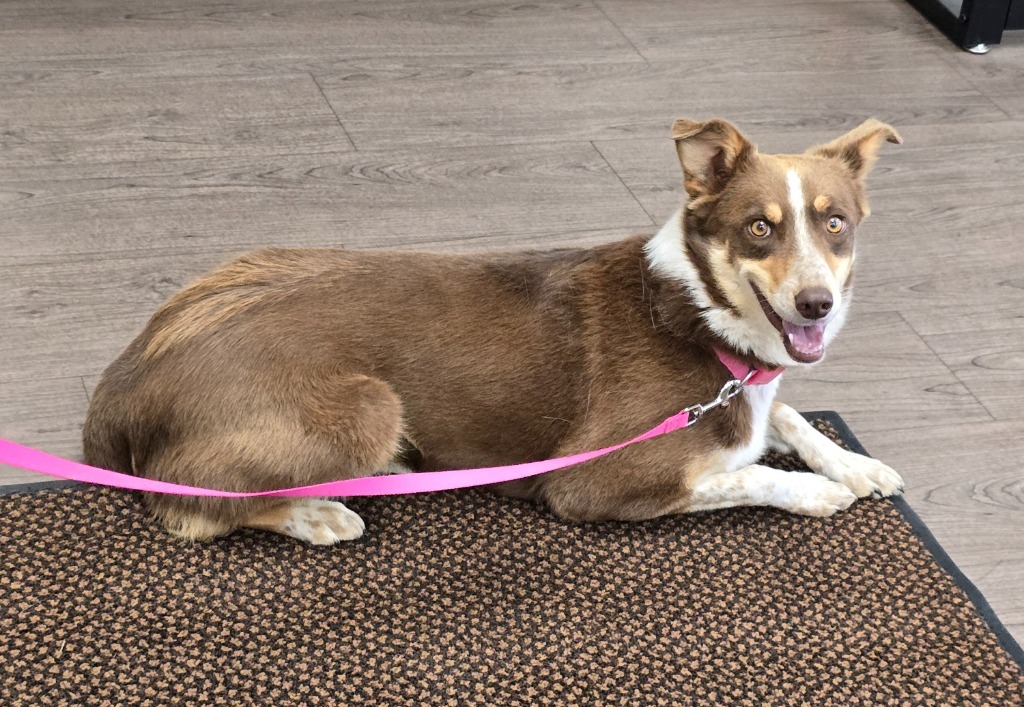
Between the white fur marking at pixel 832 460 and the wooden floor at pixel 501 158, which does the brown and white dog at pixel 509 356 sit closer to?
the white fur marking at pixel 832 460

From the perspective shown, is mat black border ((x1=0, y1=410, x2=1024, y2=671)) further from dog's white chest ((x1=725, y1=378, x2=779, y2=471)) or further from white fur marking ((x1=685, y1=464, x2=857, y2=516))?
dog's white chest ((x1=725, y1=378, x2=779, y2=471))

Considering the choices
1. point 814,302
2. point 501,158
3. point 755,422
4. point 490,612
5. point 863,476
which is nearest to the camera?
point 814,302

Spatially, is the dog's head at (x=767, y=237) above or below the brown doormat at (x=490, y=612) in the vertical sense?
above

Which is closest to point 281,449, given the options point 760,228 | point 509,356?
point 509,356

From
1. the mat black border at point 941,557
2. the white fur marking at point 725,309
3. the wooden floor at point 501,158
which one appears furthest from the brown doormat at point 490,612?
the white fur marking at point 725,309

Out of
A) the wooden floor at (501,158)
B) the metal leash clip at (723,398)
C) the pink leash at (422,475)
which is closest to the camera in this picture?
the pink leash at (422,475)

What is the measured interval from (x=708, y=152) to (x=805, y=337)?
0.36m

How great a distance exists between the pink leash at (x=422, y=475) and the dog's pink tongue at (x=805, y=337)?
13cm

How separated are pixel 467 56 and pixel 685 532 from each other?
7.40ft

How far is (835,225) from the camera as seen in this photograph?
2.11 meters

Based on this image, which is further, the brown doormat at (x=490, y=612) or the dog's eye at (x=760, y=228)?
the dog's eye at (x=760, y=228)

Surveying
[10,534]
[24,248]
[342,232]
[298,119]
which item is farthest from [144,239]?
[10,534]

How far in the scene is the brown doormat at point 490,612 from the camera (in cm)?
199

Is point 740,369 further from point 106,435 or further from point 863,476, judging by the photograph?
point 106,435
